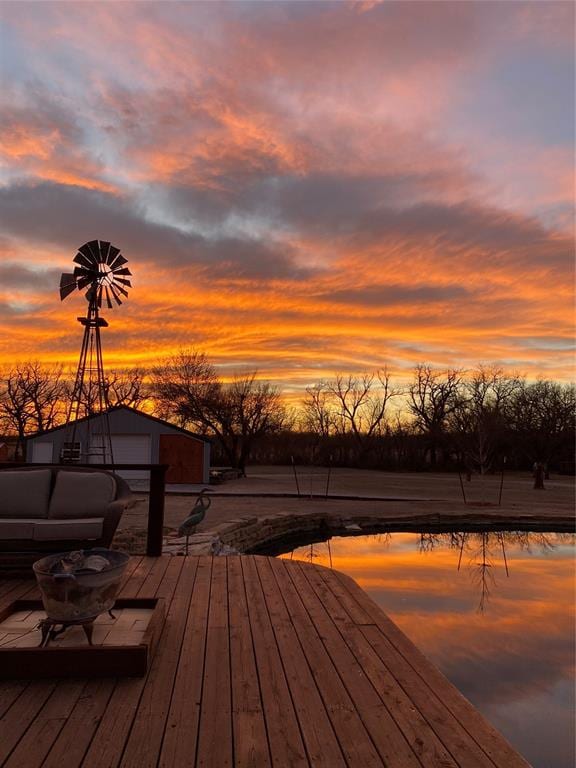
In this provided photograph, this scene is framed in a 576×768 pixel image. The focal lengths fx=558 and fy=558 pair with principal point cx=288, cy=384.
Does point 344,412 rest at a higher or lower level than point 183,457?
higher

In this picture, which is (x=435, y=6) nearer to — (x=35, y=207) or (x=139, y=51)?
(x=139, y=51)

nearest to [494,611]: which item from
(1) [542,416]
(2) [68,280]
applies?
(2) [68,280]

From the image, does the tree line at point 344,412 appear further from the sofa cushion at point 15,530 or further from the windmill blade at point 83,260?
the sofa cushion at point 15,530

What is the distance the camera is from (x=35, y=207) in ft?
32.9

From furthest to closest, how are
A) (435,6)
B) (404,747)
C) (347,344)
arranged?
(347,344), (435,6), (404,747)

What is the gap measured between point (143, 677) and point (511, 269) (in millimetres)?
11138

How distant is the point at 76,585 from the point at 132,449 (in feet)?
59.6

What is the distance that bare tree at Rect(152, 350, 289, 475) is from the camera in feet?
92.3

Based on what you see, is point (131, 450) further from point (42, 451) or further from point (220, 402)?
point (220, 402)

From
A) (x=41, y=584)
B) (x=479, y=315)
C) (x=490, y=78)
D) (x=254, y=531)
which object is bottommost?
(x=254, y=531)

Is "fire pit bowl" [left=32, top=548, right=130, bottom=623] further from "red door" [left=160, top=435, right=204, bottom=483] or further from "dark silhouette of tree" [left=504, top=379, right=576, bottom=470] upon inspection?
"dark silhouette of tree" [left=504, top=379, right=576, bottom=470]

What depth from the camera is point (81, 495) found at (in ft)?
15.2

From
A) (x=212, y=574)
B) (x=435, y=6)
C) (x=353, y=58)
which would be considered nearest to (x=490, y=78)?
(x=435, y=6)

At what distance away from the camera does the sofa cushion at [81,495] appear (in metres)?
4.60
